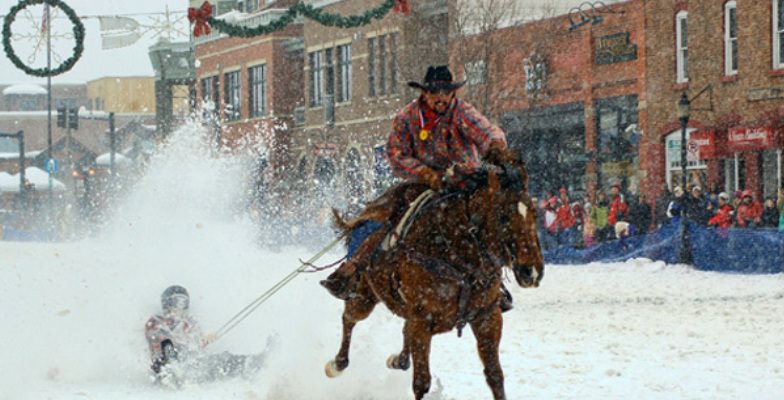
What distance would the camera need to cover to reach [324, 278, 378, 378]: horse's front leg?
9.40 m

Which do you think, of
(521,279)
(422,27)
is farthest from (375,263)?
(422,27)

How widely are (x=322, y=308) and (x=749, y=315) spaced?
603 cm

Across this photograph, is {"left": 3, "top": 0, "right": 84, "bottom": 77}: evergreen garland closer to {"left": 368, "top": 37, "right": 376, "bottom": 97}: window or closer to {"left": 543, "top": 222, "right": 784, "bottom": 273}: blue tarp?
{"left": 543, "top": 222, "right": 784, "bottom": 273}: blue tarp

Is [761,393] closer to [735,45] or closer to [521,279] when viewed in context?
[521,279]

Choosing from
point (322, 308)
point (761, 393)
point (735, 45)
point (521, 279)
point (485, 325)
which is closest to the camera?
point (521, 279)

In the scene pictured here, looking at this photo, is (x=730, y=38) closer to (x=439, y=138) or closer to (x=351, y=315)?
(x=351, y=315)

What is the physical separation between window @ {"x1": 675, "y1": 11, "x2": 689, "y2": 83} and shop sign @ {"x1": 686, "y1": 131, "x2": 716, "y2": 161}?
6.60ft

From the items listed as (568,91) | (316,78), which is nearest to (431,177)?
(568,91)

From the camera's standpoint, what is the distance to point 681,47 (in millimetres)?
32125

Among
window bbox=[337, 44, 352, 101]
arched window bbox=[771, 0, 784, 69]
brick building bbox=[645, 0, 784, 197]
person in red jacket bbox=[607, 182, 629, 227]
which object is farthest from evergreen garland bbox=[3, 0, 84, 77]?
window bbox=[337, 44, 352, 101]

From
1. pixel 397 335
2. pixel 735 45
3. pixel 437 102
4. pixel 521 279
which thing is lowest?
pixel 397 335

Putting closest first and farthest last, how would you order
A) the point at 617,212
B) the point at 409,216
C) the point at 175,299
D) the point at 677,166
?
1. the point at 409,216
2. the point at 175,299
3. the point at 617,212
4. the point at 677,166

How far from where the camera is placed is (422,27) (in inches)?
1592

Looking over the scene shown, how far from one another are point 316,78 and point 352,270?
131 feet
